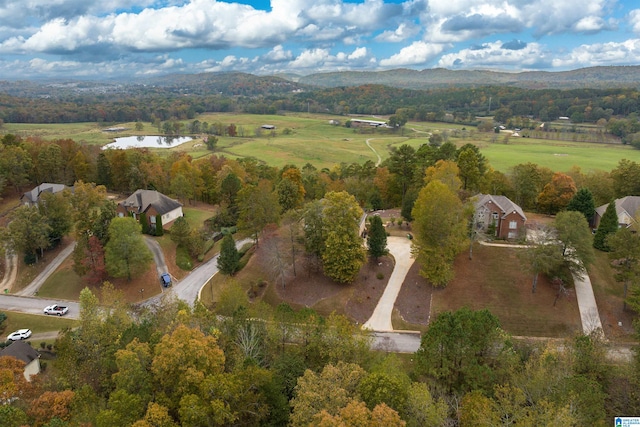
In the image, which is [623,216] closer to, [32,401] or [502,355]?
[502,355]

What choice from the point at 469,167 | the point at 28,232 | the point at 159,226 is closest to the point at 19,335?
the point at 28,232

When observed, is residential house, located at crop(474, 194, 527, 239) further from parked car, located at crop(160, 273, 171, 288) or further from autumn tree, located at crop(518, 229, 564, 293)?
parked car, located at crop(160, 273, 171, 288)

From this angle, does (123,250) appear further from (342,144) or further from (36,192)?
(342,144)

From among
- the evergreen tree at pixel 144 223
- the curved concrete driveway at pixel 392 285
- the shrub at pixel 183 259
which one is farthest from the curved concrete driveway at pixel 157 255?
the curved concrete driveway at pixel 392 285

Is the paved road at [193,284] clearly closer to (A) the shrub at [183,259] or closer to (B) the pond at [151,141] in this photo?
(A) the shrub at [183,259]

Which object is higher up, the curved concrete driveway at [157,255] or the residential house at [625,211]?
the residential house at [625,211]

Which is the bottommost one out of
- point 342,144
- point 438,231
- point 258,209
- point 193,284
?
point 193,284
